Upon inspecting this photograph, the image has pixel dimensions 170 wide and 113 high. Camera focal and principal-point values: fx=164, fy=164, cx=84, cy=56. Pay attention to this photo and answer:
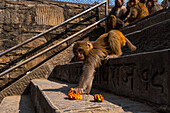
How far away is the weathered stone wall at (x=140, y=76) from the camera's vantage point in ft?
3.71

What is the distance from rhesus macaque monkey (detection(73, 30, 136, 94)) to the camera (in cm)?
169

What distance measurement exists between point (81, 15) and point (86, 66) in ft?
10.8

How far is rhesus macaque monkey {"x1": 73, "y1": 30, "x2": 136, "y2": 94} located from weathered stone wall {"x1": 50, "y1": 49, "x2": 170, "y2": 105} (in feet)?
0.54

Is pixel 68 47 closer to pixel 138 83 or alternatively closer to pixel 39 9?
pixel 39 9

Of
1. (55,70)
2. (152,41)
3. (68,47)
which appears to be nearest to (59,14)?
(68,47)

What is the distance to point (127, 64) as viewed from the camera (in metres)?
1.54

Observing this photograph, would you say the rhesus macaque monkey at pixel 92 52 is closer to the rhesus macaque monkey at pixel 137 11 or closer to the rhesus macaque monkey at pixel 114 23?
the rhesus macaque monkey at pixel 114 23

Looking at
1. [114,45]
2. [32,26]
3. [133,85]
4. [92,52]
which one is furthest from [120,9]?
[133,85]

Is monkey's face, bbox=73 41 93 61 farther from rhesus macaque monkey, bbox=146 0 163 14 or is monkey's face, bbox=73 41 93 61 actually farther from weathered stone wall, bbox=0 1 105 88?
rhesus macaque monkey, bbox=146 0 163 14

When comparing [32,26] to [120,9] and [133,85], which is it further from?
[133,85]

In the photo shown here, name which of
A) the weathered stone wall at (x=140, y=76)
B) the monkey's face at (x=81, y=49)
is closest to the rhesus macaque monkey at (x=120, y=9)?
the weathered stone wall at (x=140, y=76)

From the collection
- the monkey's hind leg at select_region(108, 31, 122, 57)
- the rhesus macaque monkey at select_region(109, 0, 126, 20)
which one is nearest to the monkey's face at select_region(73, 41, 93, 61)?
the monkey's hind leg at select_region(108, 31, 122, 57)

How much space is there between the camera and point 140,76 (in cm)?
136

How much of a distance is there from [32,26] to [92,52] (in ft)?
10.1
